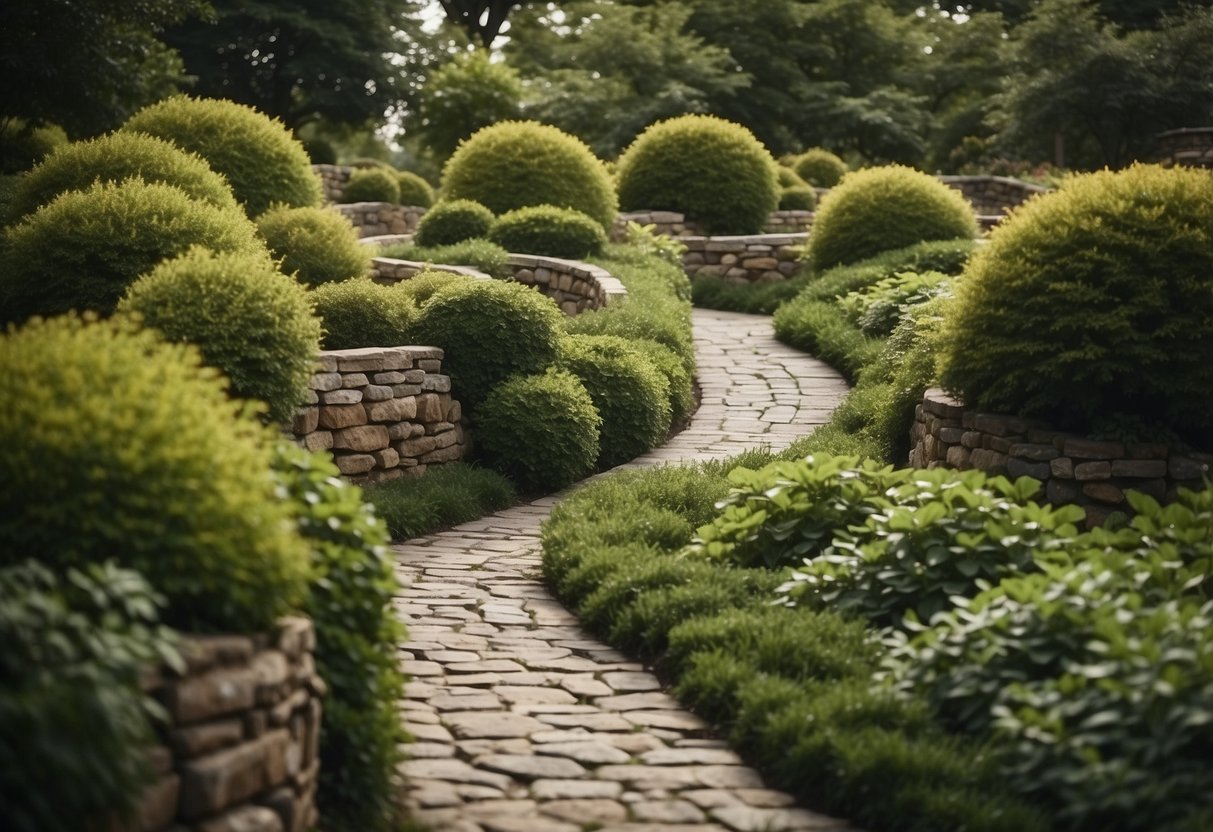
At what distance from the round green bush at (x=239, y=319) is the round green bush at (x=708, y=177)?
12104mm

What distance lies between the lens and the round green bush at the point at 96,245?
7863 mm

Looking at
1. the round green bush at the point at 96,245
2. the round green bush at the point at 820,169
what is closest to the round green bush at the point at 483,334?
the round green bush at the point at 96,245

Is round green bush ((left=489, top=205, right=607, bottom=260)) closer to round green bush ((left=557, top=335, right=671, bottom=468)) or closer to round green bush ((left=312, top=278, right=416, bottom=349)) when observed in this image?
round green bush ((left=557, top=335, right=671, bottom=468))

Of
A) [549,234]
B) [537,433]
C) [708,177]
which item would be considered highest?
[708,177]

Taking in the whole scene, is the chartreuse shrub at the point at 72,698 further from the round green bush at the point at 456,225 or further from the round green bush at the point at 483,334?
the round green bush at the point at 456,225

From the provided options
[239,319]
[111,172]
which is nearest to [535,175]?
[111,172]

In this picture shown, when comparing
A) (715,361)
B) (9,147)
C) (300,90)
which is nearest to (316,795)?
(715,361)

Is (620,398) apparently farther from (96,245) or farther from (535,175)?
(535,175)

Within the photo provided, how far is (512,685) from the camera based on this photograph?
17.2 ft

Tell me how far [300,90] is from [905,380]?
27.0m

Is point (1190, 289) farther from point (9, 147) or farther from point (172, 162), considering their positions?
point (9, 147)

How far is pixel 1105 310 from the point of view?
6781 mm

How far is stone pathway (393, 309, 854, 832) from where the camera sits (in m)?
4.12

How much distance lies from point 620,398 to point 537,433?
39.0 inches
